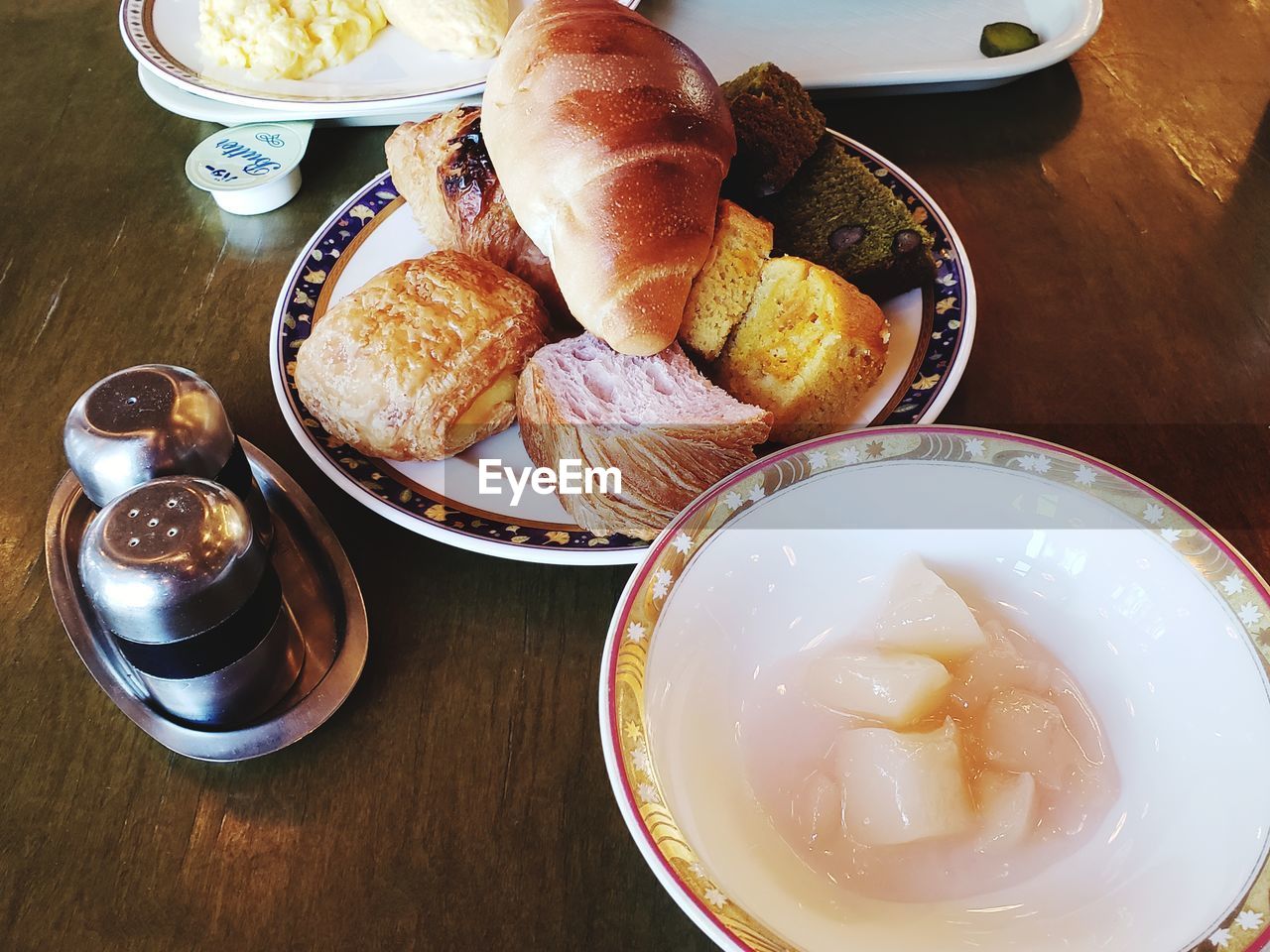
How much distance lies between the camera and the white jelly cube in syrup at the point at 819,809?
618mm

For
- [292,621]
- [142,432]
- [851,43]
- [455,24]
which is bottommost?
[292,621]

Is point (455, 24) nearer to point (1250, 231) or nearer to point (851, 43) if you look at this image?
point (851, 43)

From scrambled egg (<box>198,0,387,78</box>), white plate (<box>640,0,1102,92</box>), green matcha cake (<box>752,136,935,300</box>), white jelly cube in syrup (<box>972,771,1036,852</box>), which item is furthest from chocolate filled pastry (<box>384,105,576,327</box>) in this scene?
white jelly cube in syrup (<box>972,771,1036,852</box>)

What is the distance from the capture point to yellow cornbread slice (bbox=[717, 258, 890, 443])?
90 centimetres

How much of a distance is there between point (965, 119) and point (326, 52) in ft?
3.11

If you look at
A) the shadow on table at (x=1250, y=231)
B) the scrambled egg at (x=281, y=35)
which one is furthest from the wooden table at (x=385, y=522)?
the scrambled egg at (x=281, y=35)

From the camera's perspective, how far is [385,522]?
2.98 feet

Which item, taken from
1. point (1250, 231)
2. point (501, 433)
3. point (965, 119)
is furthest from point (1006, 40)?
point (501, 433)

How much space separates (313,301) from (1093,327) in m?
0.91

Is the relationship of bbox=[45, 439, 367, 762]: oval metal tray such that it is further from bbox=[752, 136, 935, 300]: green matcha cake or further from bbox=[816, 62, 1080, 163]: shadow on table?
bbox=[816, 62, 1080, 163]: shadow on table

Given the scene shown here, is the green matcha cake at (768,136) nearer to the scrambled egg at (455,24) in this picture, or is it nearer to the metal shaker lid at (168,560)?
the scrambled egg at (455,24)

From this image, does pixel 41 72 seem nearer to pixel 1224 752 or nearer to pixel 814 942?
pixel 814 942

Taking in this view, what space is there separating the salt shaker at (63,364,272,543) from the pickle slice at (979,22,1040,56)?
47.4 inches

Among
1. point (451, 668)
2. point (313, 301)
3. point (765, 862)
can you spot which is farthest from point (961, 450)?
point (313, 301)
